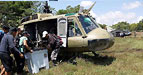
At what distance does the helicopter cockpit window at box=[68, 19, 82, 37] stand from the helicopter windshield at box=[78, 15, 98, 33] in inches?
12.3

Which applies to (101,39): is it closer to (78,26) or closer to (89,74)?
(78,26)

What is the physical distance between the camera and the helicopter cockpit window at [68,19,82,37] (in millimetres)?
8006

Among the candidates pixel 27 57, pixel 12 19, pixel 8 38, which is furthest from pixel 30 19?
pixel 12 19

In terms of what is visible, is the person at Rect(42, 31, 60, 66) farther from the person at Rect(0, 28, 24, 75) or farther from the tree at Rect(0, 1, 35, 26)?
the tree at Rect(0, 1, 35, 26)

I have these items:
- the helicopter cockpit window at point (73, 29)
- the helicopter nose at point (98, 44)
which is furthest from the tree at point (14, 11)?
the helicopter nose at point (98, 44)

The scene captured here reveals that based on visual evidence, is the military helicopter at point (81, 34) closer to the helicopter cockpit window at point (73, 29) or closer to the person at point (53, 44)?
the helicopter cockpit window at point (73, 29)

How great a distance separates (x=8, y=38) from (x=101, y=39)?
12.6ft

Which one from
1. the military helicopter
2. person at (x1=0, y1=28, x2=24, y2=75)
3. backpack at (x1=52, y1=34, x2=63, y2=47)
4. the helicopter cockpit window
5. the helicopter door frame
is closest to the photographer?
person at (x1=0, y1=28, x2=24, y2=75)

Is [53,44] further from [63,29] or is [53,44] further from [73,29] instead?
[73,29]

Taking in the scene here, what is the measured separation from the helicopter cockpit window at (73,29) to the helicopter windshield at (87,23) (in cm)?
31

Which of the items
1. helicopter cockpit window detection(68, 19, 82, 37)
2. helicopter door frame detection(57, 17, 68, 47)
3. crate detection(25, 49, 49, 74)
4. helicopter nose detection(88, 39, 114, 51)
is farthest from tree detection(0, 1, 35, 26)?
crate detection(25, 49, 49, 74)

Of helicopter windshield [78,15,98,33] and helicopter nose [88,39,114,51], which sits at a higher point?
A: helicopter windshield [78,15,98,33]

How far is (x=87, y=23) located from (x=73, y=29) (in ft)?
2.33

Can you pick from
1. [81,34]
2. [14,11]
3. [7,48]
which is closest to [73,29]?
[81,34]
